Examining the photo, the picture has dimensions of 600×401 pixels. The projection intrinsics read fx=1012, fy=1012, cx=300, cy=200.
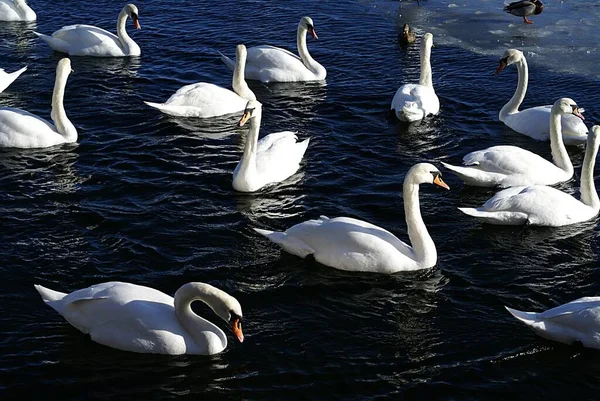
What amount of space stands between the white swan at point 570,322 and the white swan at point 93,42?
12.6m

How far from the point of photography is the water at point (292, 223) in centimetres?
992

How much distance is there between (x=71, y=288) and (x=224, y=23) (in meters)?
12.8

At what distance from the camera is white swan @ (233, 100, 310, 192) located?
14.3m

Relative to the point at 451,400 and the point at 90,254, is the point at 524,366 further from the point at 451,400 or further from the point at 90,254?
the point at 90,254

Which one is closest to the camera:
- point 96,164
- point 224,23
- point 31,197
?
point 31,197

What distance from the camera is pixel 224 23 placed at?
910 inches

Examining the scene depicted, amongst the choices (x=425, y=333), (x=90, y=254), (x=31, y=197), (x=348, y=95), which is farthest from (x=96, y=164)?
(x=425, y=333)

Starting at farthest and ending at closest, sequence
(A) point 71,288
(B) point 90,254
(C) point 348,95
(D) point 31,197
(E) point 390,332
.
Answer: (C) point 348,95 < (D) point 31,197 < (B) point 90,254 < (A) point 71,288 < (E) point 390,332

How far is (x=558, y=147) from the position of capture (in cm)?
1528

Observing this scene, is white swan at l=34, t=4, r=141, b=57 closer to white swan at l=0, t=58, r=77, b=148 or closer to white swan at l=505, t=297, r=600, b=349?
white swan at l=0, t=58, r=77, b=148

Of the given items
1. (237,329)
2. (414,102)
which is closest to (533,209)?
(414,102)

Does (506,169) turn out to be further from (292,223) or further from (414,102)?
(292,223)

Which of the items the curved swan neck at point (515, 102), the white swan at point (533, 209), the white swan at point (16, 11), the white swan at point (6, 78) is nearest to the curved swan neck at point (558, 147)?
the white swan at point (533, 209)

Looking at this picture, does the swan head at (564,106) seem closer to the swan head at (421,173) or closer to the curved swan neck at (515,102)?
the curved swan neck at (515,102)
